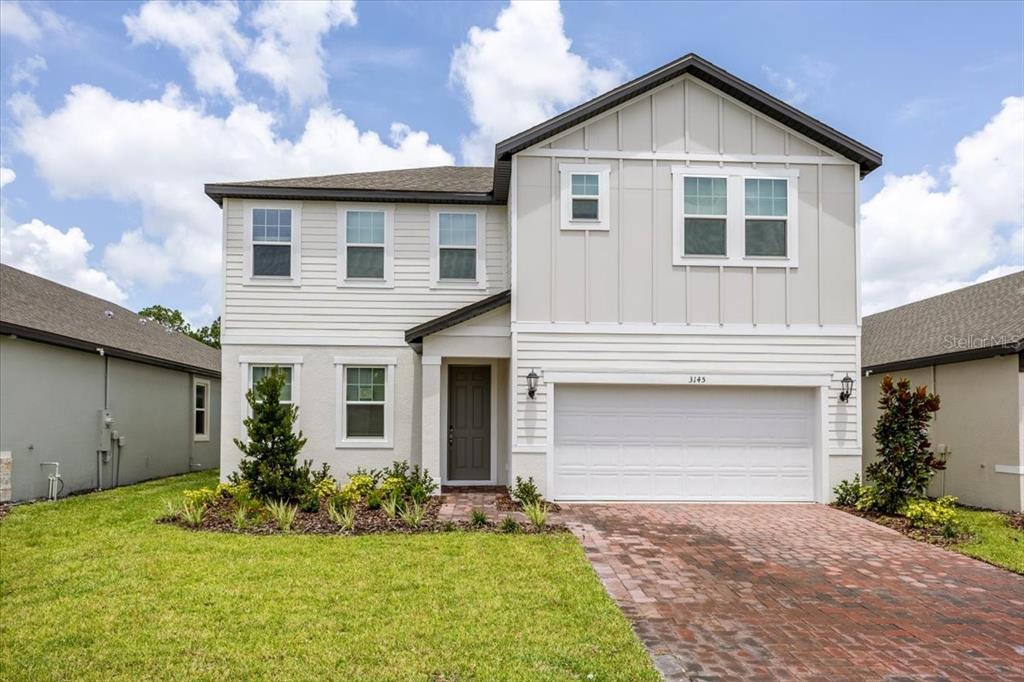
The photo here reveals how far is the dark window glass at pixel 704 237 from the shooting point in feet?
41.1

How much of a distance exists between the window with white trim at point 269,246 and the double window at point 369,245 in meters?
1.14

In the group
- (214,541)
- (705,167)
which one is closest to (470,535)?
(214,541)

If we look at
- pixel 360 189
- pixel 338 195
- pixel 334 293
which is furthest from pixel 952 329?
pixel 338 195

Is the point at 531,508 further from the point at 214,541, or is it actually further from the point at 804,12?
the point at 804,12

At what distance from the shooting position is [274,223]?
13898 millimetres

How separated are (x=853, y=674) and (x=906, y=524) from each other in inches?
249

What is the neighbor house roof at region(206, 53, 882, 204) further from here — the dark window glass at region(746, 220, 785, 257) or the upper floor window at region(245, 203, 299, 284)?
the dark window glass at region(746, 220, 785, 257)

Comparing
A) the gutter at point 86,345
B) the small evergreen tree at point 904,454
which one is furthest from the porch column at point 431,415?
the small evergreen tree at point 904,454

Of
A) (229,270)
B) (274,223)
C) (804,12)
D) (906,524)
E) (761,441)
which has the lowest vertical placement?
(906,524)

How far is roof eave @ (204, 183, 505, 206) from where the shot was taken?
13641 millimetres

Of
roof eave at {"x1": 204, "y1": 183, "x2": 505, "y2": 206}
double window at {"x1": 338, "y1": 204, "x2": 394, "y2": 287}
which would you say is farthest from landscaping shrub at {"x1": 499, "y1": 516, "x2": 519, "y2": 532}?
roof eave at {"x1": 204, "y1": 183, "x2": 505, "y2": 206}

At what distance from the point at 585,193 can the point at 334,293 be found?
5.28 metres

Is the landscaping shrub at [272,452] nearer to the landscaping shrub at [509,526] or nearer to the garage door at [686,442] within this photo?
the landscaping shrub at [509,526]

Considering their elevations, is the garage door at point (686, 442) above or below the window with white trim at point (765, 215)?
below
